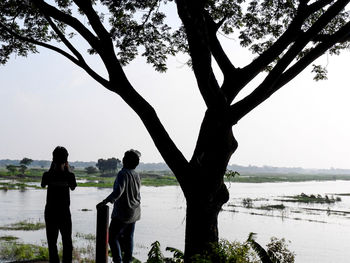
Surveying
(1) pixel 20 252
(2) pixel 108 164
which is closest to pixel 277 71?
(1) pixel 20 252

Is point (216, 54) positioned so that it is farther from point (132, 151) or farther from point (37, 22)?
point (37, 22)

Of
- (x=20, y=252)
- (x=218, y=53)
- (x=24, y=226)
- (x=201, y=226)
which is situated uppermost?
(x=218, y=53)

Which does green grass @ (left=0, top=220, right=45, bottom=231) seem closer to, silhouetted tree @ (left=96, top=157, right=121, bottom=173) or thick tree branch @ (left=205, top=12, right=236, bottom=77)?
thick tree branch @ (left=205, top=12, right=236, bottom=77)

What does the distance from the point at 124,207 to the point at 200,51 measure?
2.81 metres

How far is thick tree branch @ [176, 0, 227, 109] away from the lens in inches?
249

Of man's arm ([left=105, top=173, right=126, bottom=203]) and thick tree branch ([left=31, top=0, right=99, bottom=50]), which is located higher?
thick tree branch ([left=31, top=0, right=99, bottom=50])

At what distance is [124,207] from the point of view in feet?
18.0

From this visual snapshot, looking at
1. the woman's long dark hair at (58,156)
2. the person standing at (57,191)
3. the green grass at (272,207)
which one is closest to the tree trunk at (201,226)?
the person standing at (57,191)

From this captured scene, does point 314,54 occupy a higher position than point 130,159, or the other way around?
point 314,54

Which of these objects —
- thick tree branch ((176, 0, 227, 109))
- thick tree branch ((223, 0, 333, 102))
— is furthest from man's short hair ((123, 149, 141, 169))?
thick tree branch ((223, 0, 333, 102))

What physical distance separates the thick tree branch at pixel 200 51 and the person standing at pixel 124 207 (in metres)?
1.74

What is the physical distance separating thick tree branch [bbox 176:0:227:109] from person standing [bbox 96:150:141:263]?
5.70 ft

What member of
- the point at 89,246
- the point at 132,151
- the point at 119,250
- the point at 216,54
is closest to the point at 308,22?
the point at 216,54

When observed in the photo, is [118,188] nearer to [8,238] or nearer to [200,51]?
[200,51]
